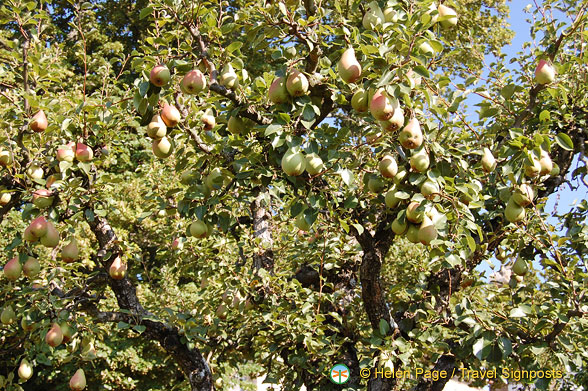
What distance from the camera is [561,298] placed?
283 centimetres

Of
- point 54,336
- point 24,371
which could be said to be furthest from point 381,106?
point 24,371

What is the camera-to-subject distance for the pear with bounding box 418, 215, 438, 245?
1.97m

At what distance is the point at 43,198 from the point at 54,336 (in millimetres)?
916

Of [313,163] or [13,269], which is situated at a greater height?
[313,163]

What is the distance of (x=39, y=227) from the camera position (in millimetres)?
2879

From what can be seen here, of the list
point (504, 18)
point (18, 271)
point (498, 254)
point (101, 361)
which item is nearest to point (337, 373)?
point (498, 254)

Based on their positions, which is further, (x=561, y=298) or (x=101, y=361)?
(x=101, y=361)

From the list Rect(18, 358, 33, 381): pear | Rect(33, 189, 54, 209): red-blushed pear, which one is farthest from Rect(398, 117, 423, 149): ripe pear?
Rect(18, 358, 33, 381): pear

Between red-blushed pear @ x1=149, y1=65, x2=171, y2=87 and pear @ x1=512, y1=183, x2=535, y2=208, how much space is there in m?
1.62

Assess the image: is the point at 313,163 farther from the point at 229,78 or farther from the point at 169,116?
the point at 169,116

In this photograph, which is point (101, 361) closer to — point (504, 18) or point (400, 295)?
point (400, 295)

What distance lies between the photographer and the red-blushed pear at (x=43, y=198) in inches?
112

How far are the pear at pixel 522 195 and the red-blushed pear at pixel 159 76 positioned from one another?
1615 mm

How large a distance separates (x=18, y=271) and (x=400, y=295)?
9.40ft
